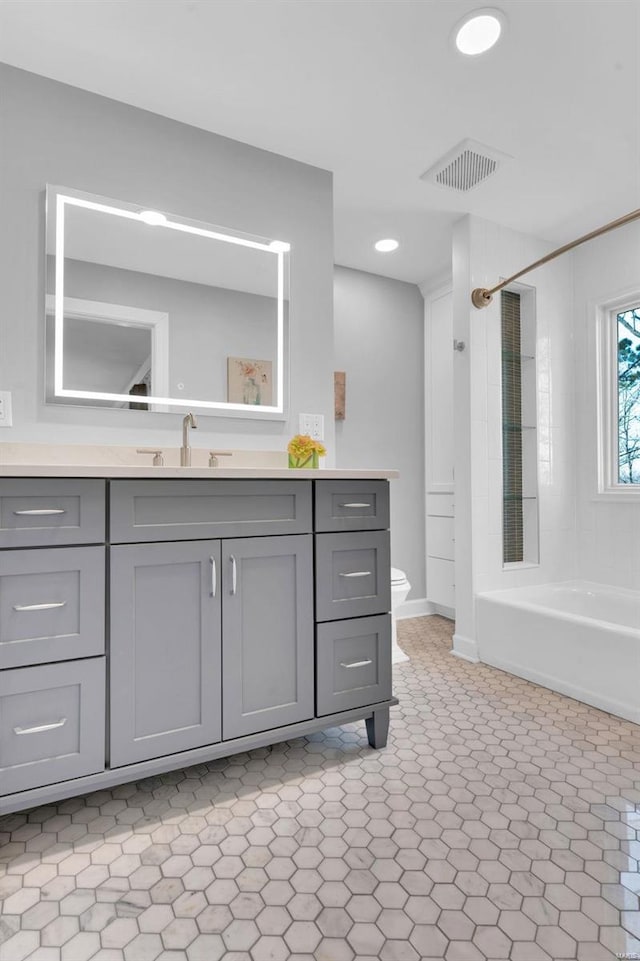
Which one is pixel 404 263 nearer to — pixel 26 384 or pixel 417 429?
pixel 417 429

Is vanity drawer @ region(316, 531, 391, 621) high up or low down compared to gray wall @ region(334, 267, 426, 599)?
down

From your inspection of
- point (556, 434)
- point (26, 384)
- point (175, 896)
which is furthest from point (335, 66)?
point (175, 896)

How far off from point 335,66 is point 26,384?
1540 mm

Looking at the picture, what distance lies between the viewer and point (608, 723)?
2037 millimetres

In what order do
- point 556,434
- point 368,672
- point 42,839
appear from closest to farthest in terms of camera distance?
point 42,839
point 368,672
point 556,434

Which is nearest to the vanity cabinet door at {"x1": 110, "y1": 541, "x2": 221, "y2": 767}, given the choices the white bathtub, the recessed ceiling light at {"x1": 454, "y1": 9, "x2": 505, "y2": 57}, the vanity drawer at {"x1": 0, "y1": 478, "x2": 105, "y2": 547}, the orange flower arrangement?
the vanity drawer at {"x1": 0, "y1": 478, "x2": 105, "y2": 547}

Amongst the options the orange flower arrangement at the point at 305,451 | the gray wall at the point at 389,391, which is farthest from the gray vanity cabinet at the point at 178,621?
the gray wall at the point at 389,391

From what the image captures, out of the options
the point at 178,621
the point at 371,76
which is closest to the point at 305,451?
the point at 178,621

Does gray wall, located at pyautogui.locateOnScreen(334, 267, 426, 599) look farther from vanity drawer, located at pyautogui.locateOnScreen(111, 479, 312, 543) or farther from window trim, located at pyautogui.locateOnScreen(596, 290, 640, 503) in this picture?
vanity drawer, located at pyautogui.locateOnScreen(111, 479, 312, 543)

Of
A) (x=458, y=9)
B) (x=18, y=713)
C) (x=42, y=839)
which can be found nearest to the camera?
(x=18, y=713)

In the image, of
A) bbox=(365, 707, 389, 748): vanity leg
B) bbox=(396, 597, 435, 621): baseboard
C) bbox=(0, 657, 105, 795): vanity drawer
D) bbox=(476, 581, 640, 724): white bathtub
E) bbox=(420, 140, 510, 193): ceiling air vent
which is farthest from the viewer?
bbox=(396, 597, 435, 621): baseboard

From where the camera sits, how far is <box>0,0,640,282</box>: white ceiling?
1.63 metres

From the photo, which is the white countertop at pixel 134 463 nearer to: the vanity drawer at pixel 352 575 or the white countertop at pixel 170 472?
the white countertop at pixel 170 472

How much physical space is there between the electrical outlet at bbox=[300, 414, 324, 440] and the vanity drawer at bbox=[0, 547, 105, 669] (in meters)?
1.15
